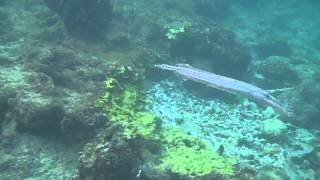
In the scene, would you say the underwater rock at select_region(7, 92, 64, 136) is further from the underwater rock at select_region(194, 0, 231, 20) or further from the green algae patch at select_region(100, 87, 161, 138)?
the underwater rock at select_region(194, 0, 231, 20)

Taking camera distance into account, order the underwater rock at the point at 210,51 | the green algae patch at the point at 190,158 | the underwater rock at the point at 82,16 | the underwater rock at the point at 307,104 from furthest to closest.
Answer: the underwater rock at the point at 210,51 < the underwater rock at the point at 307,104 < the underwater rock at the point at 82,16 < the green algae patch at the point at 190,158

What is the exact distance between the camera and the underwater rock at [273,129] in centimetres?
1087

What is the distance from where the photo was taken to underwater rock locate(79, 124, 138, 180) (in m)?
6.41

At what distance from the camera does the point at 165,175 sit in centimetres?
702

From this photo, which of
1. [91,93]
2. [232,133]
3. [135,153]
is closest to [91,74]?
[91,93]

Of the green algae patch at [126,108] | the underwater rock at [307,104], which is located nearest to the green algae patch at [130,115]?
the green algae patch at [126,108]

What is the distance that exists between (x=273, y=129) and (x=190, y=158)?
4470 millimetres

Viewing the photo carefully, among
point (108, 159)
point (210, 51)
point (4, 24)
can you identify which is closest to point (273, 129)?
point (210, 51)

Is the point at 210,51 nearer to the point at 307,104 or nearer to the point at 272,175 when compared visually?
the point at 307,104

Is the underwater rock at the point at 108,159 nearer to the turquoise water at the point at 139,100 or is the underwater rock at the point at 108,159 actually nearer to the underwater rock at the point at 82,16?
the turquoise water at the point at 139,100

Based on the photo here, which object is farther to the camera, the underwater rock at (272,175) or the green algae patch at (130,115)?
the underwater rock at (272,175)

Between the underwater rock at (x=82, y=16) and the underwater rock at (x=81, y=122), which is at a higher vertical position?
the underwater rock at (x=82, y=16)

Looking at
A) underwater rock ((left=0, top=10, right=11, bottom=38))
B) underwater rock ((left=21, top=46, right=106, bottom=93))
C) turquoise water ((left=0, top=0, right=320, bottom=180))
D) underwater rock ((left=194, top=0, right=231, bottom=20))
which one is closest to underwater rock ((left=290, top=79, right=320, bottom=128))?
turquoise water ((left=0, top=0, right=320, bottom=180))

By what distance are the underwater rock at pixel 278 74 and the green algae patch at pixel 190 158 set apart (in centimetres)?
679
